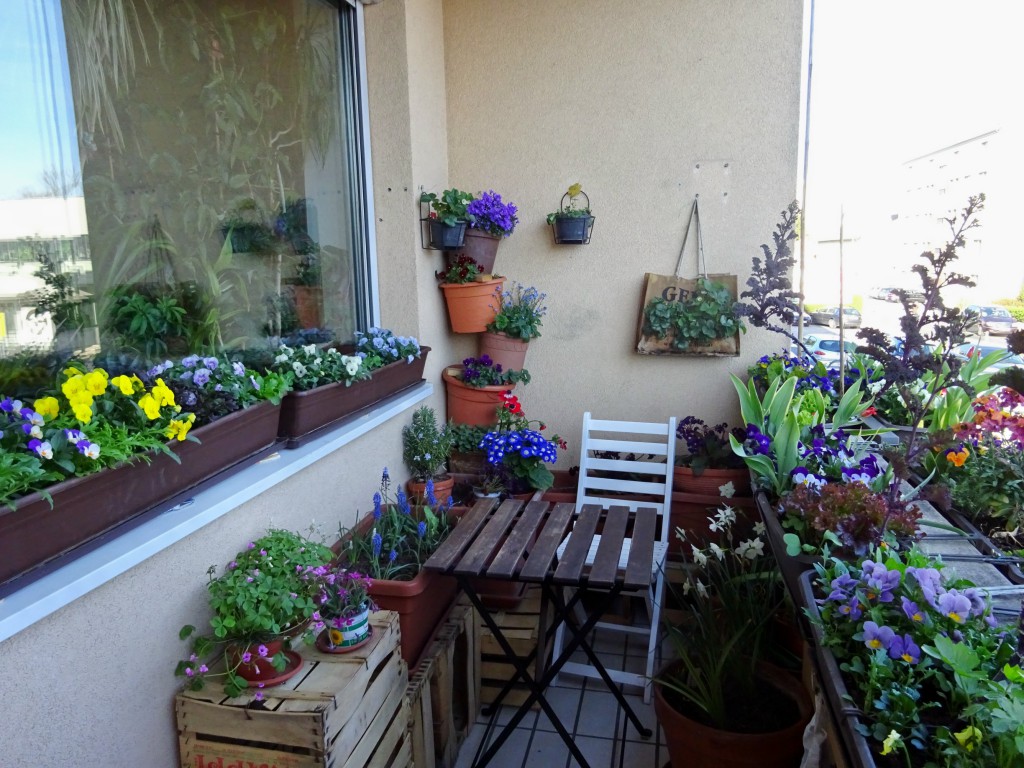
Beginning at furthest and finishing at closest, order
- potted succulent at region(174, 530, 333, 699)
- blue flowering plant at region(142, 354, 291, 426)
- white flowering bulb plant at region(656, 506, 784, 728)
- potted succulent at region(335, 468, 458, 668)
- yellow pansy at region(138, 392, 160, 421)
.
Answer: potted succulent at region(335, 468, 458, 668), white flowering bulb plant at region(656, 506, 784, 728), blue flowering plant at region(142, 354, 291, 426), potted succulent at region(174, 530, 333, 699), yellow pansy at region(138, 392, 160, 421)

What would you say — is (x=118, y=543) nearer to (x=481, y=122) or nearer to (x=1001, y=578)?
(x=1001, y=578)

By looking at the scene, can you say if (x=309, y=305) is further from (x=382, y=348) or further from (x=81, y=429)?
(x=81, y=429)

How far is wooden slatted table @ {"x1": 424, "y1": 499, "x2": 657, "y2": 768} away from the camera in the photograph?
1.94 m

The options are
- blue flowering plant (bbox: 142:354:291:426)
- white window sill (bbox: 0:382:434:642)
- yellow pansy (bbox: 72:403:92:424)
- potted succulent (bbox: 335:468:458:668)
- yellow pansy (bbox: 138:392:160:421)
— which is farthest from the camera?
potted succulent (bbox: 335:468:458:668)

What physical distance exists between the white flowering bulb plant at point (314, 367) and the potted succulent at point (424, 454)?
2.11 ft

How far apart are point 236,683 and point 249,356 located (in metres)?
1.17

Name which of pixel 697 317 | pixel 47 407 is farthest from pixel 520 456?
pixel 47 407

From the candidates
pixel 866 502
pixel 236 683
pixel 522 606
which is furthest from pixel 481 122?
pixel 236 683

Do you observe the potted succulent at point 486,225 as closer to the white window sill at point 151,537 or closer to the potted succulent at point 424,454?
the potted succulent at point 424,454

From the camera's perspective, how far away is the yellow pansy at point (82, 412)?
4.52 feet

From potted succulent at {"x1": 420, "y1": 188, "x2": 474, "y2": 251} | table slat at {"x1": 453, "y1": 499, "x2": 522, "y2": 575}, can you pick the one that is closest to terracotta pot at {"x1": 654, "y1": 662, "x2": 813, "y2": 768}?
table slat at {"x1": 453, "y1": 499, "x2": 522, "y2": 575}

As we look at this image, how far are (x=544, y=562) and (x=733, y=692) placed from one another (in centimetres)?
71

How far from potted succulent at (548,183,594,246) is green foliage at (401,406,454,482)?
112cm

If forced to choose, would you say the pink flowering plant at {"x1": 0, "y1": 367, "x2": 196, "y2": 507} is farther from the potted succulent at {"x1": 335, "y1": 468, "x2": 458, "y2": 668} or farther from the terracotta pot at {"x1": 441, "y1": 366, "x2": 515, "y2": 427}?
the terracotta pot at {"x1": 441, "y1": 366, "x2": 515, "y2": 427}
